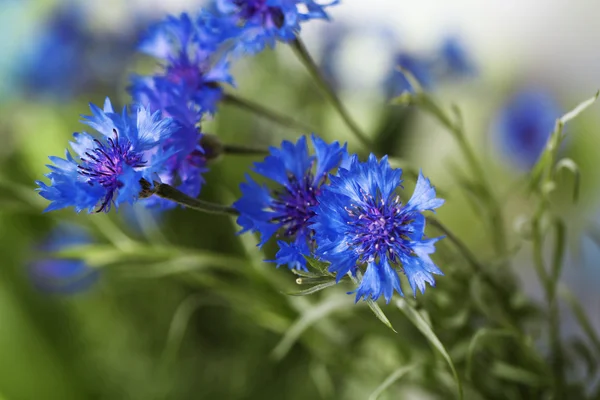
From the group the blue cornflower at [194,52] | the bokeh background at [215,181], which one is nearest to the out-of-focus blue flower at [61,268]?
the bokeh background at [215,181]

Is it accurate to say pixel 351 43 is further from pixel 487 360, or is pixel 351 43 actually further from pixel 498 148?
pixel 487 360

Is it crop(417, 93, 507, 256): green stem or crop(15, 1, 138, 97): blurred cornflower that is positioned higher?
crop(15, 1, 138, 97): blurred cornflower

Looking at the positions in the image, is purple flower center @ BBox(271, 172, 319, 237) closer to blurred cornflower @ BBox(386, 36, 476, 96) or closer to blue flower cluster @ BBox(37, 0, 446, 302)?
blue flower cluster @ BBox(37, 0, 446, 302)

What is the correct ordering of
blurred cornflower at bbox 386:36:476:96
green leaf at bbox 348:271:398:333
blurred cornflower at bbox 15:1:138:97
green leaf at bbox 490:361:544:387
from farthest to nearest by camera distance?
blurred cornflower at bbox 15:1:138:97, blurred cornflower at bbox 386:36:476:96, green leaf at bbox 490:361:544:387, green leaf at bbox 348:271:398:333

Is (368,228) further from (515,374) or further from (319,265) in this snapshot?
(515,374)

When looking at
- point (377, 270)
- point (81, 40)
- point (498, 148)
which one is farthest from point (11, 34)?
point (377, 270)

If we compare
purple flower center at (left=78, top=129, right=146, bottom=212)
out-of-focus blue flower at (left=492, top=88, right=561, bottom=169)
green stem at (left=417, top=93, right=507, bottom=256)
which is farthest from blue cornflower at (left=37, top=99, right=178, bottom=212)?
out-of-focus blue flower at (left=492, top=88, right=561, bottom=169)

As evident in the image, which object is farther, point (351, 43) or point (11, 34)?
point (11, 34)

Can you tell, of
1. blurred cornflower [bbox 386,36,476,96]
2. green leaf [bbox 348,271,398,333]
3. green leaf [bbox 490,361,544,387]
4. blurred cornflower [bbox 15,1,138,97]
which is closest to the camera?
green leaf [bbox 348,271,398,333]
